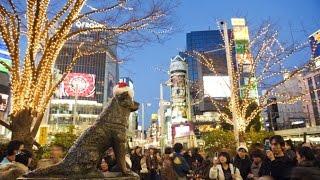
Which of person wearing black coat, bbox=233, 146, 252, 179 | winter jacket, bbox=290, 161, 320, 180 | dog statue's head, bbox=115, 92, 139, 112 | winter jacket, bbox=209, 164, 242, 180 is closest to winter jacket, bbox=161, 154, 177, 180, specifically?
winter jacket, bbox=209, 164, 242, 180

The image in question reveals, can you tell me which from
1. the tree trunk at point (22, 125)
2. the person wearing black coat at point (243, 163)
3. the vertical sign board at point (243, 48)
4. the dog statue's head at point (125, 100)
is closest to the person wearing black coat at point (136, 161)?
the tree trunk at point (22, 125)

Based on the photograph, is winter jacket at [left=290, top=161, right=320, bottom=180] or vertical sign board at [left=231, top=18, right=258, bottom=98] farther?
vertical sign board at [left=231, top=18, right=258, bottom=98]

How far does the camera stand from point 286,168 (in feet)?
12.7

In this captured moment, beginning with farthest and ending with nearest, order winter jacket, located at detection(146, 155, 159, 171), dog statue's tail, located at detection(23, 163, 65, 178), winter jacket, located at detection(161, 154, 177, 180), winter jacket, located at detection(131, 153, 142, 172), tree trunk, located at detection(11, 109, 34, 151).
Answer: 1. winter jacket, located at detection(146, 155, 159, 171)
2. winter jacket, located at detection(131, 153, 142, 172)
3. tree trunk, located at detection(11, 109, 34, 151)
4. winter jacket, located at detection(161, 154, 177, 180)
5. dog statue's tail, located at detection(23, 163, 65, 178)

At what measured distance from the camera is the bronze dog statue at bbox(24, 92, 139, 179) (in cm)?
334

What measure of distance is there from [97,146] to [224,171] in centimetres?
310

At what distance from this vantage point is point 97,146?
344cm

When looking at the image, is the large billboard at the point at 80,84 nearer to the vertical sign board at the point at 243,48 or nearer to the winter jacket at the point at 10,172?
the vertical sign board at the point at 243,48

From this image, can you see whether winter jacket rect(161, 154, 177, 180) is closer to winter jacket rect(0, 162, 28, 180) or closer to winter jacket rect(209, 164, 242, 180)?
winter jacket rect(209, 164, 242, 180)

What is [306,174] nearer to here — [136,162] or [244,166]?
[244,166]

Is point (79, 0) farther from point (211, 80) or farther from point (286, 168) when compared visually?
point (211, 80)

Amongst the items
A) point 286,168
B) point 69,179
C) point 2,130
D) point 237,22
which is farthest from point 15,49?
point 2,130

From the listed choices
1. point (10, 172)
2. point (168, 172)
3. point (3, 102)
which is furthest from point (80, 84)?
point (10, 172)

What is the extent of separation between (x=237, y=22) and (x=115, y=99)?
41.3 m
